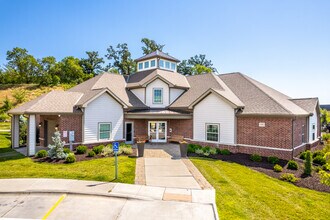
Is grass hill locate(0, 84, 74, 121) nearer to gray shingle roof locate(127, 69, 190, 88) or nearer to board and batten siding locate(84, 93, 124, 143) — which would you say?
gray shingle roof locate(127, 69, 190, 88)

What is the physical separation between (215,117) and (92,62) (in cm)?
5605

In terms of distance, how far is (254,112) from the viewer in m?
17.8

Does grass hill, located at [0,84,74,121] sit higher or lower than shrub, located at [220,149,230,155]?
higher

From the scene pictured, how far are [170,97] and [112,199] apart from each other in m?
16.5

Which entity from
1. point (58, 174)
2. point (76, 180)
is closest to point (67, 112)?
point (58, 174)

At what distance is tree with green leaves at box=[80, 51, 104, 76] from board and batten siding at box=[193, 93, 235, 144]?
5221 centimetres

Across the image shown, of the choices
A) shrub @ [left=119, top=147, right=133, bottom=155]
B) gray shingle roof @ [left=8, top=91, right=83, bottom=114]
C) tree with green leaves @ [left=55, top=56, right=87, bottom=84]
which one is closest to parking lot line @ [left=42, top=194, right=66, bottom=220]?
shrub @ [left=119, top=147, right=133, bottom=155]

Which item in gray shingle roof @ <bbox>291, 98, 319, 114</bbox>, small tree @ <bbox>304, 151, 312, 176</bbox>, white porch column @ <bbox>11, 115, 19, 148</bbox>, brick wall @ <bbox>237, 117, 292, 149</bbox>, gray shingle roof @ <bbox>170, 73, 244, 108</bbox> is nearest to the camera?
small tree @ <bbox>304, 151, 312, 176</bbox>

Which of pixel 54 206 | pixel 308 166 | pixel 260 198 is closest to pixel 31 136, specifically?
pixel 54 206

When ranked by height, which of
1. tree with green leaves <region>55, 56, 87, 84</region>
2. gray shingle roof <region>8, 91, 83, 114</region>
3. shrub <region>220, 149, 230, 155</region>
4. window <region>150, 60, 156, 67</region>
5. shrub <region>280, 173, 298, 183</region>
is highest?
tree with green leaves <region>55, 56, 87, 84</region>

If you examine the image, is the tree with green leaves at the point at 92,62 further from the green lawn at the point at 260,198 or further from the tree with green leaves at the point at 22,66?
the green lawn at the point at 260,198

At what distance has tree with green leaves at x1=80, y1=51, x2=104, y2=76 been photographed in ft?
218

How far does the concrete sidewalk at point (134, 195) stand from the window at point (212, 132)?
1036 centimetres

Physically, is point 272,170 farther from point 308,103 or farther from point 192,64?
point 192,64
